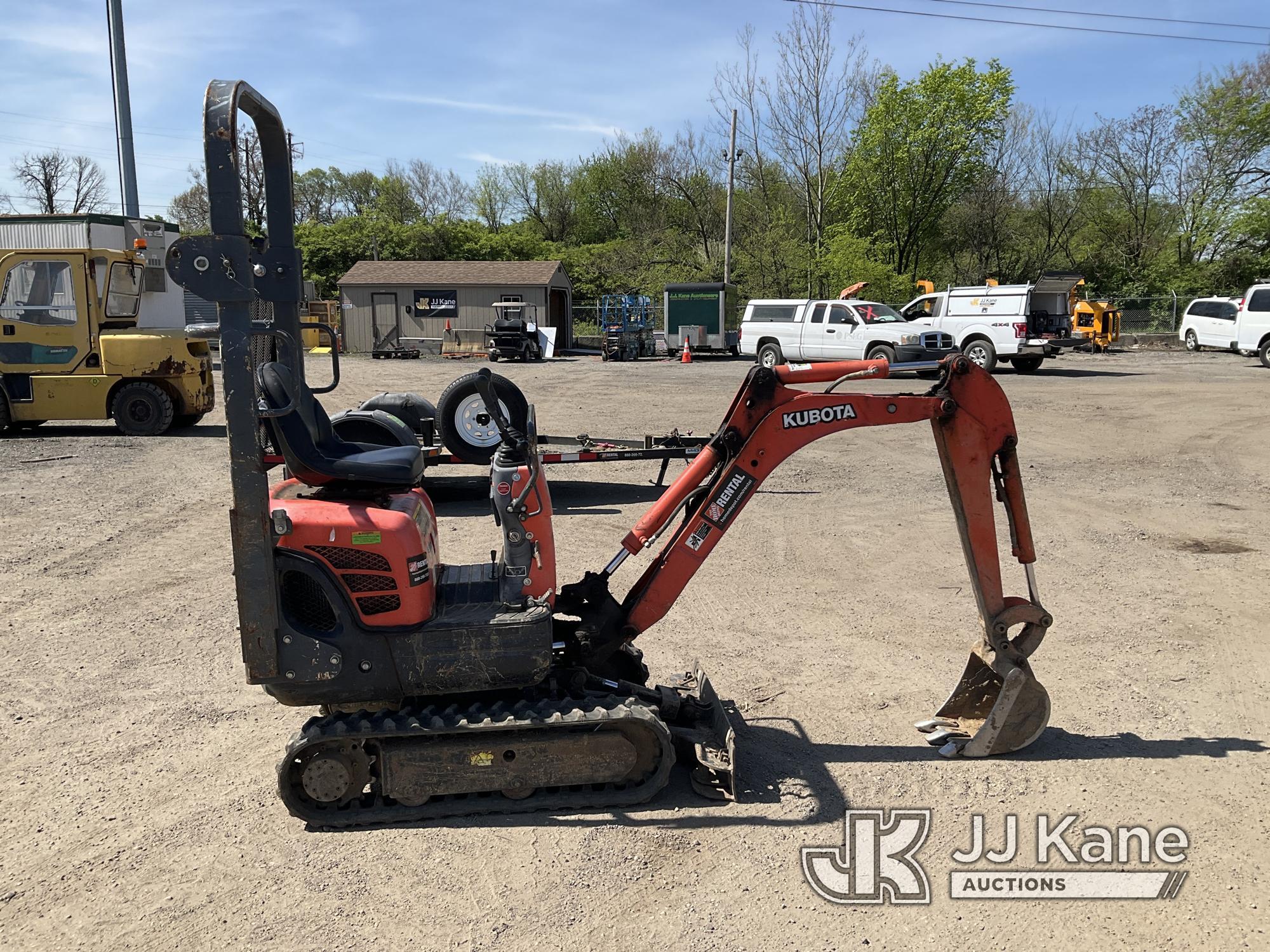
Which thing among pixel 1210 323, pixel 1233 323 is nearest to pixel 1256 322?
pixel 1233 323

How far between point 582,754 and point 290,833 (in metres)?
1.30

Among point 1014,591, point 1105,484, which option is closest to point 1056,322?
point 1105,484

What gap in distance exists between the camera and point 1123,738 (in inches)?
197

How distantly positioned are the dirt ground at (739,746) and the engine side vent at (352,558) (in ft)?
3.81

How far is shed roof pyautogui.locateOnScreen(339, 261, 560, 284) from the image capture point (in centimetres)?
3903

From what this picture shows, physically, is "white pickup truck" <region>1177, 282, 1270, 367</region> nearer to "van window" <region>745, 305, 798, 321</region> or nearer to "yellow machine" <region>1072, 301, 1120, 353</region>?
"yellow machine" <region>1072, 301, 1120, 353</region>

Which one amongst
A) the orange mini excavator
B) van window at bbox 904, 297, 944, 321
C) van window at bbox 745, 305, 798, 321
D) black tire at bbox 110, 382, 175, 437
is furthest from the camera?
van window at bbox 745, 305, 798, 321

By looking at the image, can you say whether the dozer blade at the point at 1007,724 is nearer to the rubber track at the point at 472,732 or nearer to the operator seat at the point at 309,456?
the rubber track at the point at 472,732

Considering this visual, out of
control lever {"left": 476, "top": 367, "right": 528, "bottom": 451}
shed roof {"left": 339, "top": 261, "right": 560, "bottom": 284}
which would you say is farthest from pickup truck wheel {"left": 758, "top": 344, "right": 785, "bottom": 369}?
control lever {"left": 476, "top": 367, "right": 528, "bottom": 451}

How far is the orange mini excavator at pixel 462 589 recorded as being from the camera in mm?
3982

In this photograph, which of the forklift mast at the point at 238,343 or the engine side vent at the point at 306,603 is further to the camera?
the engine side vent at the point at 306,603

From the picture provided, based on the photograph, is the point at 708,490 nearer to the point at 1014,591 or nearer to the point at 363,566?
the point at 363,566

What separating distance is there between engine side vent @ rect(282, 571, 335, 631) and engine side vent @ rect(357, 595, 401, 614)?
0.41 feet

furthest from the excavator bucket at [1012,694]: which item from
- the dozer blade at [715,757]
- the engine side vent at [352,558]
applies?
the engine side vent at [352,558]
